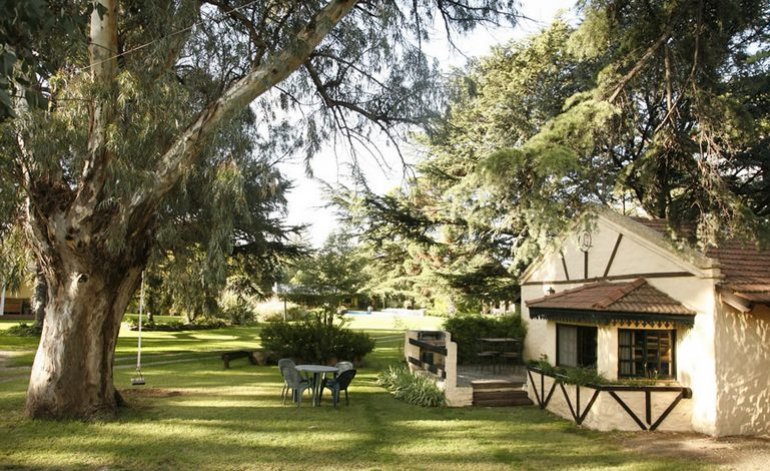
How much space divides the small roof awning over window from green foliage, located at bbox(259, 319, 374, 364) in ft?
26.0

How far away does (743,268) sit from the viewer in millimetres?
11664

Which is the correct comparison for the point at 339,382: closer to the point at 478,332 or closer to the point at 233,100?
the point at 233,100

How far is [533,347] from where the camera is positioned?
1825cm

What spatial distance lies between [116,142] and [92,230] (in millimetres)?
1819

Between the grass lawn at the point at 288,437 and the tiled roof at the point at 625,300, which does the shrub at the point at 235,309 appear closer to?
the grass lawn at the point at 288,437

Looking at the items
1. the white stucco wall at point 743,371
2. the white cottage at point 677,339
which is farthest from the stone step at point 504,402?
the white stucco wall at point 743,371

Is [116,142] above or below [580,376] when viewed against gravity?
above

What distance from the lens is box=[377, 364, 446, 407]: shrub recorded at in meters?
12.9

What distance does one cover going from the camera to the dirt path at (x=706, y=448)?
8.91 meters

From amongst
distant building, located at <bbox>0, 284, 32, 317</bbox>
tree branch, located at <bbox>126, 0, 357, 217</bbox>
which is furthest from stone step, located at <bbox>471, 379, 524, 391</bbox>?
distant building, located at <bbox>0, 284, 32, 317</bbox>

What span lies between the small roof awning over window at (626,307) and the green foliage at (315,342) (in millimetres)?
7914

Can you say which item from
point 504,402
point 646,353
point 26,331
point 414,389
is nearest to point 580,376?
point 646,353

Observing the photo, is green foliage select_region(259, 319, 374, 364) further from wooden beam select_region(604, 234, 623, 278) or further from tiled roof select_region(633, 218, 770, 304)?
tiled roof select_region(633, 218, 770, 304)

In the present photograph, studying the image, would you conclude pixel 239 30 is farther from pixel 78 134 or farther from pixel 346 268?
pixel 346 268
